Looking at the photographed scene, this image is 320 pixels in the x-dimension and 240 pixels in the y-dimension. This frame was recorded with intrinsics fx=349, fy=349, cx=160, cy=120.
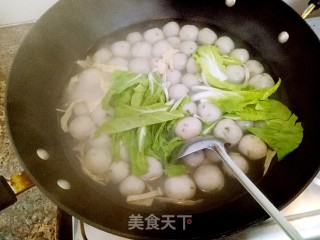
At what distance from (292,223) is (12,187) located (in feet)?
2.52

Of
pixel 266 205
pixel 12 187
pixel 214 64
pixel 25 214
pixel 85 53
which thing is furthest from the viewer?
pixel 85 53

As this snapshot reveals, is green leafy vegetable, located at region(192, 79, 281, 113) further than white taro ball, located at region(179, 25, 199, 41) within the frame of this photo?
No

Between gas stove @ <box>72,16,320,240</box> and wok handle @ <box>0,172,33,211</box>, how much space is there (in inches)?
7.7

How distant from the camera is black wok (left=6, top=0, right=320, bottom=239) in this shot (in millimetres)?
929

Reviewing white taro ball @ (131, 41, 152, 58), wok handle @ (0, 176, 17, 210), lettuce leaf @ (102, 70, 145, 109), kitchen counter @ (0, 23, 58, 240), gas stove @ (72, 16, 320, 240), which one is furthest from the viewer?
white taro ball @ (131, 41, 152, 58)

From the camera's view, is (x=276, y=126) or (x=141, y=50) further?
(x=141, y=50)

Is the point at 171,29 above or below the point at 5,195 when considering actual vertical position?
above

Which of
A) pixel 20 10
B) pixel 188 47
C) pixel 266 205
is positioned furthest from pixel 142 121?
pixel 20 10

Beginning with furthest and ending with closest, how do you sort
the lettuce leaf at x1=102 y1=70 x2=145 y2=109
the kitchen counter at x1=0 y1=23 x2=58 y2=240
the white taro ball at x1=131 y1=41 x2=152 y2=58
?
the white taro ball at x1=131 y1=41 x2=152 y2=58
the lettuce leaf at x1=102 y1=70 x2=145 y2=109
the kitchen counter at x1=0 y1=23 x2=58 y2=240

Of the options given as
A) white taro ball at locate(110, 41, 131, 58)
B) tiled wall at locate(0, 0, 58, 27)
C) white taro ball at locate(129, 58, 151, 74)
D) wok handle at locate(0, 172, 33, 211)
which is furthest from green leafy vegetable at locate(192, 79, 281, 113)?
tiled wall at locate(0, 0, 58, 27)

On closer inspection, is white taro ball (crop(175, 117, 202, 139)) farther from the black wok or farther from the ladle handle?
the black wok

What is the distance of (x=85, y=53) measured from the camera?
133cm

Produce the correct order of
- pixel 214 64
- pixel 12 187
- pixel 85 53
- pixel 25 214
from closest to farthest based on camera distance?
pixel 12 187
pixel 25 214
pixel 214 64
pixel 85 53

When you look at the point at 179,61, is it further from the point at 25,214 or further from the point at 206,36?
the point at 25,214
